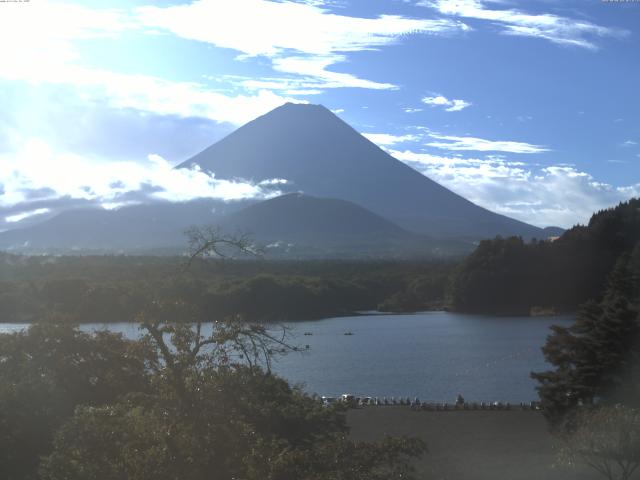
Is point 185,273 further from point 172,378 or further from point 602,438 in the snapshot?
point 602,438

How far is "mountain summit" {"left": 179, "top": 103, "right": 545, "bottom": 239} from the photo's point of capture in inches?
4892

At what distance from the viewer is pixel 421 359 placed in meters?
28.0

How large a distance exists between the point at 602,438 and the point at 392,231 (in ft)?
332

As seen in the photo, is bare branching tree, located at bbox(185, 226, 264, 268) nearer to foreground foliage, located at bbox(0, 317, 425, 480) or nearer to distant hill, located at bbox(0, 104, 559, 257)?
foreground foliage, located at bbox(0, 317, 425, 480)

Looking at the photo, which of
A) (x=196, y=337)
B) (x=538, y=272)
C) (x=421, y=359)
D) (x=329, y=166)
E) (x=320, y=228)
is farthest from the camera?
(x=329, y=166)

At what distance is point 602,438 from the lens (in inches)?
336

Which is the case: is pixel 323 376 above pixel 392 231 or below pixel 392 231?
below

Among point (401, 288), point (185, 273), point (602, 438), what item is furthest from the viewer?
point (401, 288)

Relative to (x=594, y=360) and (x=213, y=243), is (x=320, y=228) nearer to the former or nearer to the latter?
(x=594, y=360)

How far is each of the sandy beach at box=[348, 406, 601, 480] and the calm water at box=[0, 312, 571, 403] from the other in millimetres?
2308

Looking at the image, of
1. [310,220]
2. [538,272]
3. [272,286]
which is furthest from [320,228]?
[272,286]

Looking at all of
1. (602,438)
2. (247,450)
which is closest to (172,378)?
(247,450)

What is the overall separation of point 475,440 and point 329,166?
11805 cm

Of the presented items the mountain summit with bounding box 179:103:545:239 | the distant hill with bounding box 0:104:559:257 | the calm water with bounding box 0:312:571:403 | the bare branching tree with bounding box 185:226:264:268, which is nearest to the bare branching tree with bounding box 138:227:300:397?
the bare branching tree with bounding box 185:226:264:268
